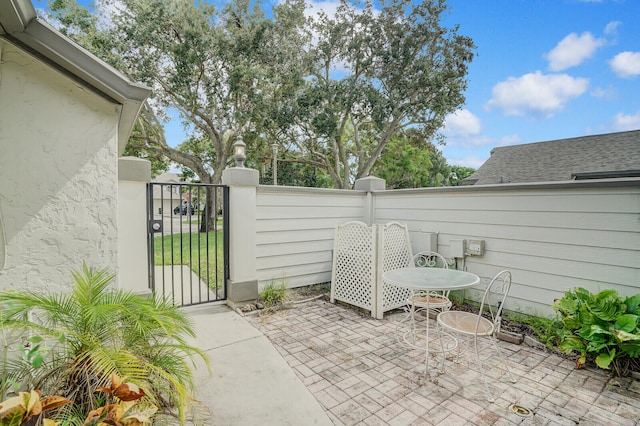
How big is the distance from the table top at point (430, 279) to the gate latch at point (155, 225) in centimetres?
269

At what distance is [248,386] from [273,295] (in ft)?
6.23

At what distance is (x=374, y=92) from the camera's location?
1230 centimetres

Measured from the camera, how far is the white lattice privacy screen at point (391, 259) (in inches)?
157

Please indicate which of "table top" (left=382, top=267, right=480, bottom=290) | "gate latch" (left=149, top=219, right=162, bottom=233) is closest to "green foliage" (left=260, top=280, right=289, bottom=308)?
"gate latch" (left=149, top=219, right=162, bottom=233)

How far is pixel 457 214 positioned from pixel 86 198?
4261 mm

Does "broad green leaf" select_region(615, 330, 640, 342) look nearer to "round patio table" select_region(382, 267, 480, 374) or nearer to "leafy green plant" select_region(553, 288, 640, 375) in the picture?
"leafy green plant" select_region(553, 288, 640, 375)

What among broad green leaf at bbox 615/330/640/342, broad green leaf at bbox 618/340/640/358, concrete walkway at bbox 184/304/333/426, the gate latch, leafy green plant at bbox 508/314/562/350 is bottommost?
concrete walkway at bbox 184/304/333/426

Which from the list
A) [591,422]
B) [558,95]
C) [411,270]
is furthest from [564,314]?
[558,95]

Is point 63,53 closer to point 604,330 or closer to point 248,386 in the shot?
point 248,386

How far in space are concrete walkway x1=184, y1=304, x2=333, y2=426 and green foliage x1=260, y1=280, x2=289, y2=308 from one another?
742 millimetres

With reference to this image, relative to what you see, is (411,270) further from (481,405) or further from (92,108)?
(92,108)

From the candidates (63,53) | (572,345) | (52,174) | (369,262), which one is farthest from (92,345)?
(572,345)

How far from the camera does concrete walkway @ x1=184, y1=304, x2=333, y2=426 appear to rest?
2.08 meters

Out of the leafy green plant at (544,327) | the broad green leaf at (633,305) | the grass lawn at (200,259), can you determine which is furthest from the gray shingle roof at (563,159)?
the grass lawn at (200,259)
